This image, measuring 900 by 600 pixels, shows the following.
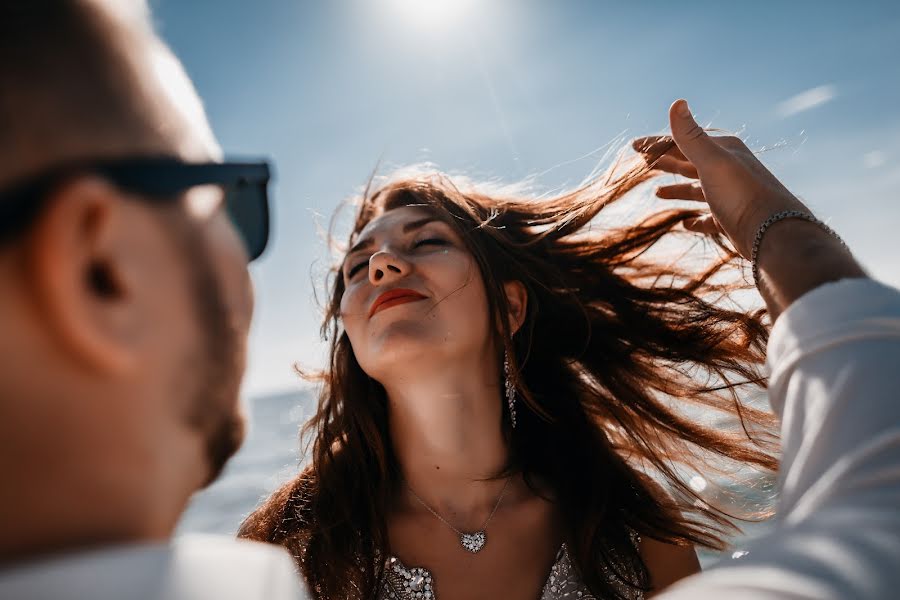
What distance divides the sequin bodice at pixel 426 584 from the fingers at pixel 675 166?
2.06 m

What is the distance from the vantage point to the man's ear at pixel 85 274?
32.8 inches

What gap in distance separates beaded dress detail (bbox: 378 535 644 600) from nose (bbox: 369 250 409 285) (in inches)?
58.0

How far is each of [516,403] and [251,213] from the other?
274 cm

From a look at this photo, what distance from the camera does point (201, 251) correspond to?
105 cm

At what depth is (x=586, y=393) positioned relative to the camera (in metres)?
3.88

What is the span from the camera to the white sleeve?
34.9 inches

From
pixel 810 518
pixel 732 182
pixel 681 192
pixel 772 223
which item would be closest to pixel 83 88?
pixel 810 518

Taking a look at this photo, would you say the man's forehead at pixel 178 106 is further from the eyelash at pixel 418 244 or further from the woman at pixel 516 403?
the eyelash at pixel 418 244

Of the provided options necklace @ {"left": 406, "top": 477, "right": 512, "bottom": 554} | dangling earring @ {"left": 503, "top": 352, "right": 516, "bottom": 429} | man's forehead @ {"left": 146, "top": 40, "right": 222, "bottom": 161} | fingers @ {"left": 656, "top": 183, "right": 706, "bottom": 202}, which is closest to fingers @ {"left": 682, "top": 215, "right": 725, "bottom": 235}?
fingers @ {"left": 656, "top": 183, "right": 706, "bottom": 202}

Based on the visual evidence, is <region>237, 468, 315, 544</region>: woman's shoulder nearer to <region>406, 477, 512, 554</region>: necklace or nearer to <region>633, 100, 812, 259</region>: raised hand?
<region>406, 477, 512, 554</region>: necklace

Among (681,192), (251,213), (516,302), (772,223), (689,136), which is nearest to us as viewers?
(251,213)

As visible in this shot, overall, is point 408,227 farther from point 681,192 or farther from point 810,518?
point 810,518

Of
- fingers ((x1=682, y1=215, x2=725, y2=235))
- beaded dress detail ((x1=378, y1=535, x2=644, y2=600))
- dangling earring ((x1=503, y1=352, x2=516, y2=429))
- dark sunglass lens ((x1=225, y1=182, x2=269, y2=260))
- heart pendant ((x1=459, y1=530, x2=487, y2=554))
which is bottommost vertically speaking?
beaded dress detail ((x1=378, y1=535, x2=644, y2=600))

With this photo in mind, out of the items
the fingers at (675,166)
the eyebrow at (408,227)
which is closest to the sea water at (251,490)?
the eyebrow at (408,227)
